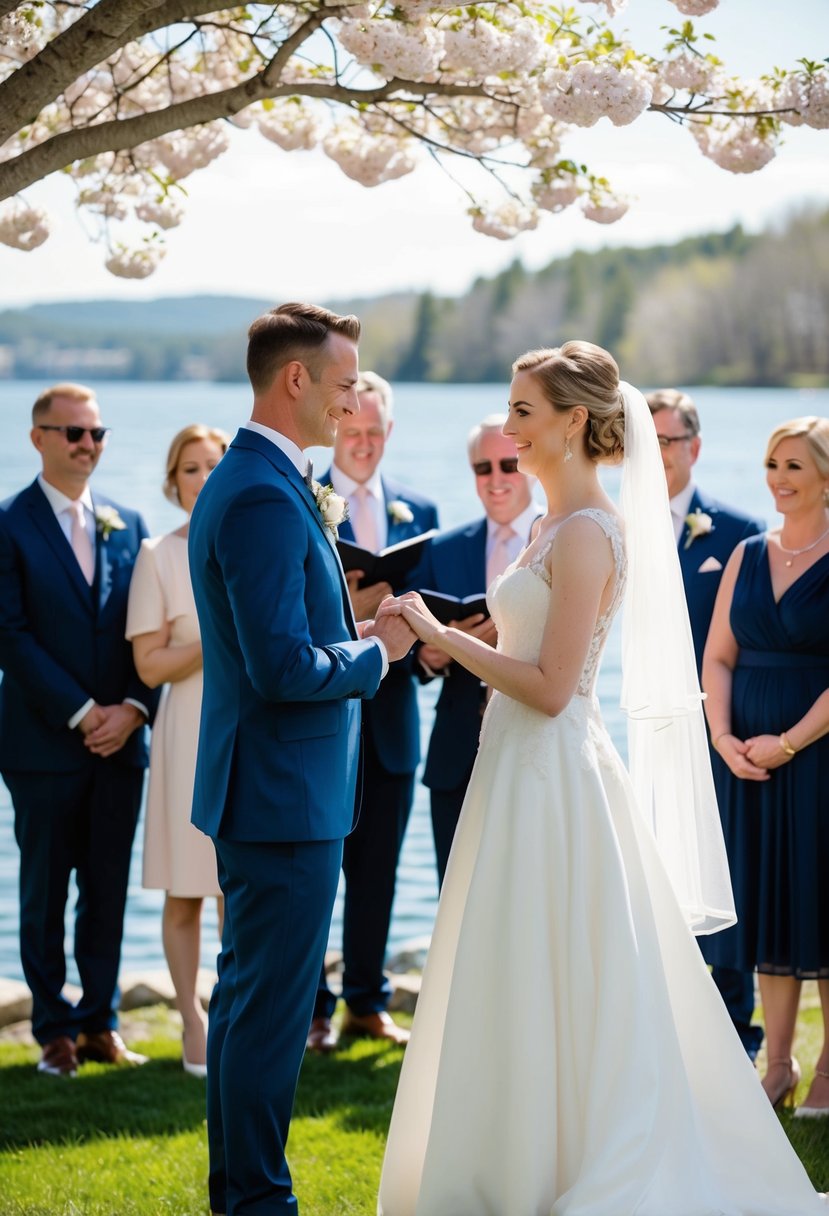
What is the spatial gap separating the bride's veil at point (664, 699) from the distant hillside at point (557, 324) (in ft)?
158

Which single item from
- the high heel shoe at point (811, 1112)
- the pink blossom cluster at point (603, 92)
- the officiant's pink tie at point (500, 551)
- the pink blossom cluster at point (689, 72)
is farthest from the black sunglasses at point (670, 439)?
the high heel shoe at point (811, 1112)

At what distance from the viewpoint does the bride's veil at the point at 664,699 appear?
416cm

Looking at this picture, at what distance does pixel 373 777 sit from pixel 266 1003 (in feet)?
7.83

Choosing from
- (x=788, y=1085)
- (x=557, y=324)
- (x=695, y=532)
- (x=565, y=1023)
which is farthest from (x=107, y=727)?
(x=557, y=324)

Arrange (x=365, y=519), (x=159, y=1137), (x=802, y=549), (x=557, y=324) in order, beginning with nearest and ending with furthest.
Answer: (x=159, y=1137)
(x=802, y=549)
(x=365, y=519)
(x=557, y=324)

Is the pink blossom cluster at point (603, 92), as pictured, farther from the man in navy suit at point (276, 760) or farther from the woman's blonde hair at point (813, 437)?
the man in navy suit at point (276, 760)

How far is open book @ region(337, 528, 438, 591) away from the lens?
5.11 metres

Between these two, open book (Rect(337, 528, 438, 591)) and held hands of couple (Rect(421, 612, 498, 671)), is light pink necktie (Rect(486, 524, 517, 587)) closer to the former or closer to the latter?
held hands of couple (Rect(421, 612, 498, 671))

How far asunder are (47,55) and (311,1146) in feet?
11.5

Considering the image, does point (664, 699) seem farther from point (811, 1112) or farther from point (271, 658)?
point (811, 1112)

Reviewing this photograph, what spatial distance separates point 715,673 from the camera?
547cm

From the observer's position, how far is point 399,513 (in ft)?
20.1

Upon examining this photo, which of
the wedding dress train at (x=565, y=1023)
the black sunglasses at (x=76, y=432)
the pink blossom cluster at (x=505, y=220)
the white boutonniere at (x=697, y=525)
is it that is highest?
the pink blossom cluster at (x=505, y=220)

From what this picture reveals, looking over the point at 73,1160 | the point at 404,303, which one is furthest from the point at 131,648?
the point at 404,303
